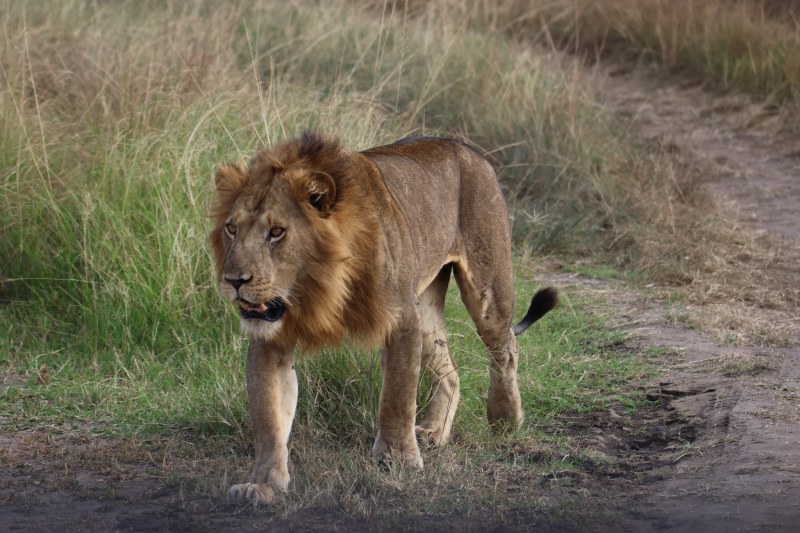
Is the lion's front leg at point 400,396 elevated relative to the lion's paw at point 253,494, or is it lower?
elevated

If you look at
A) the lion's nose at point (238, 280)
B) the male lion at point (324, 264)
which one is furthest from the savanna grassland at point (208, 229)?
the lion's nose at point (238, 280)

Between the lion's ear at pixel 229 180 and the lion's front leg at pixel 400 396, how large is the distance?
663 mm

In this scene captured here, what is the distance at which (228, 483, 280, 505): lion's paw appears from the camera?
3.62 metres

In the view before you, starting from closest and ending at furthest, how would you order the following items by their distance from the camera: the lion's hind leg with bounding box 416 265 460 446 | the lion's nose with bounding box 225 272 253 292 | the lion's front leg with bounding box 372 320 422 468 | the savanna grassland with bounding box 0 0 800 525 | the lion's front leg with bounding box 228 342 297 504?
the lion's nose with bounding box 225 272 253 292, the lion's front leg with bounding box 228 342 297 504, the lion's front leg with bounding box 372 320 422 468, the savanna grassland with bounding box 0 0 800 525, the lion's hind leg with bounding box 416 265 460 446

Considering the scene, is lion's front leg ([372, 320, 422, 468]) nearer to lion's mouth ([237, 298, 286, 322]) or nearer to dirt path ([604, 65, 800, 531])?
lion's mouth ([237, 298, 286, 322])

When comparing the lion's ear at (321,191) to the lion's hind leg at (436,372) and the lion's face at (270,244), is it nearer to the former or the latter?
the lion's face at (270,244)

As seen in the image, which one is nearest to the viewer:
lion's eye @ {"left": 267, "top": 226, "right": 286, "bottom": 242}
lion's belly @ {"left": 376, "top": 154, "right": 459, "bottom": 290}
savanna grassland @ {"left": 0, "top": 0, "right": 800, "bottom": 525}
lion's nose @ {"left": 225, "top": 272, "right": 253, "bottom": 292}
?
lion's nose @ {"left": 225, "top": 272, "right": 253, "bottom": 292}

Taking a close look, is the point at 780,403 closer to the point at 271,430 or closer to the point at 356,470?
the point at 356,470

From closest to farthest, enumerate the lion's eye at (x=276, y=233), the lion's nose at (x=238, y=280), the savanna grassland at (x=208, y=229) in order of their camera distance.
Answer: the lion's nose at (x=238, y=280) → the lion's eye at (x=276, y=233) → the savanna grassland at (x=208, y=229)

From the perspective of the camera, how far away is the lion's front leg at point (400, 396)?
3891mm

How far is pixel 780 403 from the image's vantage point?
4.74 m

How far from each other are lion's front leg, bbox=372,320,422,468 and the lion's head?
0.14 m

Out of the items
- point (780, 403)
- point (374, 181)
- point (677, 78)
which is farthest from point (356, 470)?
point (677, 78)

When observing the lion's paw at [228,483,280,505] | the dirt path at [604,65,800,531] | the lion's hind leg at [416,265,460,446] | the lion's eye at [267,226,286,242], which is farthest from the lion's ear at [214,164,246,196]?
the dirt path at [604,65,800,531]
